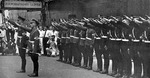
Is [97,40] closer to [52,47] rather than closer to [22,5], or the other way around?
[52,47]

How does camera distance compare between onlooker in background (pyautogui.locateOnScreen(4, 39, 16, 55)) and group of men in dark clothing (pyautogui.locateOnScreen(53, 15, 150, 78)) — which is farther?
onlooker in background (pyautogui.locateOnScreen(4, 39, 16, 55))

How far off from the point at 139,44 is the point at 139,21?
55cm

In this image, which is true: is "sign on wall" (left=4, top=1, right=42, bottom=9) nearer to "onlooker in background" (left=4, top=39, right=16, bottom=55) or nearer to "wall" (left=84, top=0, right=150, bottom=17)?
"onlooker in background" (left=4, top=39, right=16, bottom=55)

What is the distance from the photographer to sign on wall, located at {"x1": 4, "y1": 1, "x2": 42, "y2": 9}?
21.5 metres

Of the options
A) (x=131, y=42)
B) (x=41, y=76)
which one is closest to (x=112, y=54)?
(x=131, y=42)

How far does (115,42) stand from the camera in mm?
10836

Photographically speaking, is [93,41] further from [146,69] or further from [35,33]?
[146,69]

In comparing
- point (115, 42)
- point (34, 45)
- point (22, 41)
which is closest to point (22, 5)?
point (22, 41)

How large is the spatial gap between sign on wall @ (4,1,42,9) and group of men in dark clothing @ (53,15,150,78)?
303 inches

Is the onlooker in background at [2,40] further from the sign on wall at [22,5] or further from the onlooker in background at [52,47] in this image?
the onlooker in background at [52,47]

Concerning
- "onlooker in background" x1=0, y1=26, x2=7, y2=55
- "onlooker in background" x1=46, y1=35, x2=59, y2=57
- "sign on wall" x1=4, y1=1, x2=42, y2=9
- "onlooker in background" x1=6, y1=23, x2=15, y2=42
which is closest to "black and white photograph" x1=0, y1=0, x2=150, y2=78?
"onlooker in background" x1=46, y1=35, x2=59, y2=57

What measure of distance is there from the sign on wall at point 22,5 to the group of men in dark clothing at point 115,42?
770 centimetres

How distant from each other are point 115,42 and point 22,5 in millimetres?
11833

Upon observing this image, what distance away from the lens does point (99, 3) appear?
10.7m
